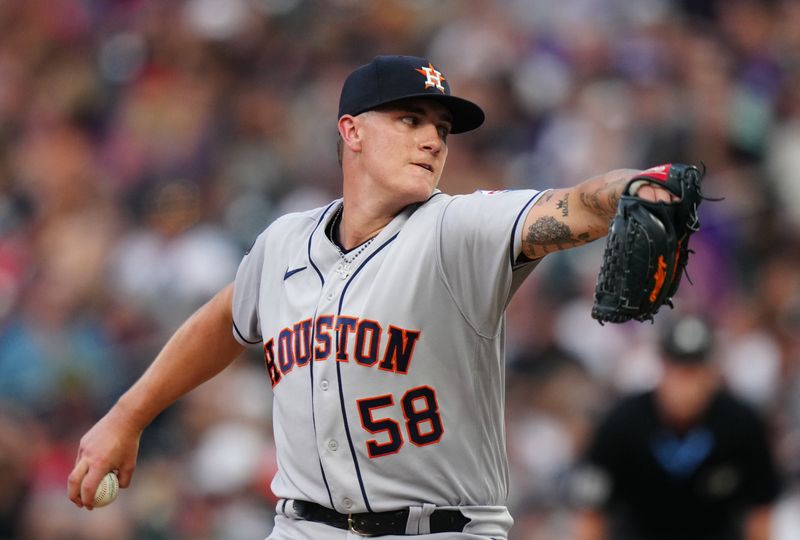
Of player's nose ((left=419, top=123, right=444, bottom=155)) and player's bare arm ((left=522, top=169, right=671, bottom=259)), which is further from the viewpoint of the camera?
player's nose ((left=419, top=123, right=444, bottom=155))

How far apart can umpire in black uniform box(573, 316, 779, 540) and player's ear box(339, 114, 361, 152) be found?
8.34 feet

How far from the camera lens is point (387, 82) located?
3.96 meters

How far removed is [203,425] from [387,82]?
4554 mm

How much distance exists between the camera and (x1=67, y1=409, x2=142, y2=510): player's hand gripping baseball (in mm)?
4203

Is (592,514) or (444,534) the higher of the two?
(444,534)

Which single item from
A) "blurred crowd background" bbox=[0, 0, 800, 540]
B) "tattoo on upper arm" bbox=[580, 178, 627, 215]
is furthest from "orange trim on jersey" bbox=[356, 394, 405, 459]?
"blurred crowd background" bbox=[0, 0, 800, 540]

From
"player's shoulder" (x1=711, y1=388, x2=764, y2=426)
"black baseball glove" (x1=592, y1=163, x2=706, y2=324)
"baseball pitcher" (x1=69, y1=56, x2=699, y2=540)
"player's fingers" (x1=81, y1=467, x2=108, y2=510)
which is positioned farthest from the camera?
"player's shoulder" (x1=711, y1=388, x2=764, y2=426)

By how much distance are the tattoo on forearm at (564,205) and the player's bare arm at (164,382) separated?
4.65 ft

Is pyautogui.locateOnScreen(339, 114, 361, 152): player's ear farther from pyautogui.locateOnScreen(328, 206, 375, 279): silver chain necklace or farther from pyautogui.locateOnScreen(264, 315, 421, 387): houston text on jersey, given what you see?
pyautogui.locateOnScreen(264, 315, 421, 387): houston text on jersey

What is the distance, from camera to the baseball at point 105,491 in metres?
4.20

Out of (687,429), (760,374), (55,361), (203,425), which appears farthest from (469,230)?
(55,361)

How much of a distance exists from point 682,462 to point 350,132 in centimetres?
274

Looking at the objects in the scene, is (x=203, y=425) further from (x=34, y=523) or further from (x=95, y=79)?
(x=95, y=79)

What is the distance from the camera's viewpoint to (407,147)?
13.0 ft
